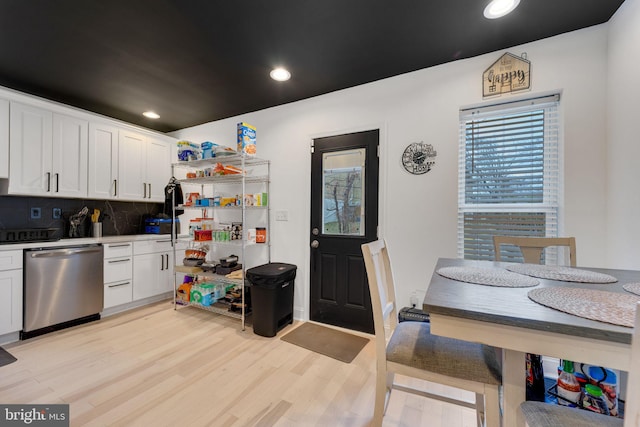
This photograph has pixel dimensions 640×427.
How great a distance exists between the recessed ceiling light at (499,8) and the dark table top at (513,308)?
162cm

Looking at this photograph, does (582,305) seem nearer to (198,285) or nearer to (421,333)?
(421,333)

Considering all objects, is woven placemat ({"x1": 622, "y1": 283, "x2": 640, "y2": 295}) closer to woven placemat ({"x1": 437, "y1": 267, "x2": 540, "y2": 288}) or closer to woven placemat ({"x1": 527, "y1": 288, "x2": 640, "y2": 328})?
woven placemat ({"x1": 527, "y1": 288, "x2": 640, "y2": 328})

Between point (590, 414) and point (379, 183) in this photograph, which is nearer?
point (590, 414)

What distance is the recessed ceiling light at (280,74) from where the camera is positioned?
7.67 ft

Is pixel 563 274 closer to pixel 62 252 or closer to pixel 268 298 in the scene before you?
pixel 268 298

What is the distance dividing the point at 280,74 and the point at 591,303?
2.54 m

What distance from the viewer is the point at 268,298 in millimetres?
2518

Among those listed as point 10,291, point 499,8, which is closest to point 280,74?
point 499,8

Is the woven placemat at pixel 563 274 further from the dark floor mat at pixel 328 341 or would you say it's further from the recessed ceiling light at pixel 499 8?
the recessed ceiling light at pixel 499 8

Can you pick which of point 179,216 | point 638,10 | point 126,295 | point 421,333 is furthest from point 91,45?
point 638,10

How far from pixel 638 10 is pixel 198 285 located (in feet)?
13.6

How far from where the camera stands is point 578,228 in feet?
6.05

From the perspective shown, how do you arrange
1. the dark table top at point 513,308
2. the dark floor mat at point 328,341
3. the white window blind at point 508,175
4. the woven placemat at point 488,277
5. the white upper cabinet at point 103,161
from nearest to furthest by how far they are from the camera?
the dark table top at point 513,308
the woven placemat at point 488,277
the white window blind at point 508,175
the dark floor mat at point 328,341
the white upper cabinet at point 103,161

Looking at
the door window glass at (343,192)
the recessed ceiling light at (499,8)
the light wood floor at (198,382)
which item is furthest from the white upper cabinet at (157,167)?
the recessed ceiling light at (499,8)
